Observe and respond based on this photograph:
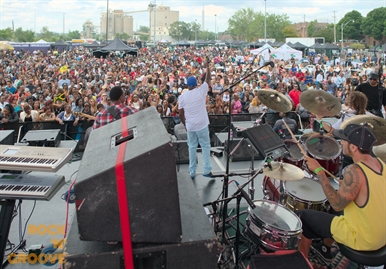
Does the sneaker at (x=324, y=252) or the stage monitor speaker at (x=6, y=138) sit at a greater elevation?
the stage monitor speaker at (x=6, y=138)

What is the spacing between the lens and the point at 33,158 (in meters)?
3.13

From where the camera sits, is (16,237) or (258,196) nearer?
(16,237)

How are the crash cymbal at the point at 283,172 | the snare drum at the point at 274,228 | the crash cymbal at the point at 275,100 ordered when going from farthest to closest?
the crash cymbal at the point at 275,100, the crash cymbal at the point at 283,172, the snare drum at the point at 274,228

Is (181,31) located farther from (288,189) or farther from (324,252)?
(324,252)

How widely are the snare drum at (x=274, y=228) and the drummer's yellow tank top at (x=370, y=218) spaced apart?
46cm

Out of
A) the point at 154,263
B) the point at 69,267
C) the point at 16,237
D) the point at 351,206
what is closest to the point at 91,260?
the point at 69,267

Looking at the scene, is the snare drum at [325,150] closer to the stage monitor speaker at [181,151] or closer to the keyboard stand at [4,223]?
the stage monitor speaker at [181,151]

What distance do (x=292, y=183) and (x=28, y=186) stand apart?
2.95 metres

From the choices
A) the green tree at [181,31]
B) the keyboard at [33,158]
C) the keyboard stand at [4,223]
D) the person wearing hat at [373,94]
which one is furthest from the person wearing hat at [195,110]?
the green tree at [181,31]

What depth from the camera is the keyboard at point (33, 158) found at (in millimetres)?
2967

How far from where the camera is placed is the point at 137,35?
147m

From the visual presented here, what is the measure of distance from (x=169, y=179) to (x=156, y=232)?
0.35 m

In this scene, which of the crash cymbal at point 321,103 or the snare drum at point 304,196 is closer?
the snare drum at point 304,196

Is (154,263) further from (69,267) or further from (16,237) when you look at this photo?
(16,237)
